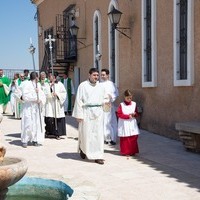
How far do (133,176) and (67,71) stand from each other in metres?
14.5

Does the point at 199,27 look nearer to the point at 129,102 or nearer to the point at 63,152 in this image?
the point at 129,102

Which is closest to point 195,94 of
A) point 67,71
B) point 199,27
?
point 199,27

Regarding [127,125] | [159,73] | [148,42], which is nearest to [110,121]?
[127,125]

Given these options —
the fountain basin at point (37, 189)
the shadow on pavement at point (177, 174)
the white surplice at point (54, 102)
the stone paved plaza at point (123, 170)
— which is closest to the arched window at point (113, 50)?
the white surplice at point (54, 102)

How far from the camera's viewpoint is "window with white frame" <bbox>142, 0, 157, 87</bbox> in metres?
A: 10.7

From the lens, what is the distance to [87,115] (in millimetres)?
7512

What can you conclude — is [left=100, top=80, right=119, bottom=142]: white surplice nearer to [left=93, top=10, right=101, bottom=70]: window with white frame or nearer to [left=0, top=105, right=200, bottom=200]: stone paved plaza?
A: [left=0, top=105, right=200, bottom=200]: stone paved plaza

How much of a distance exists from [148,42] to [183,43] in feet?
6.41

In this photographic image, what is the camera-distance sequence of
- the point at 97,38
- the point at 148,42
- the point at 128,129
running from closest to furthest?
1. the point at 128,129
2. the point at 148,42
3. the point at 97,38

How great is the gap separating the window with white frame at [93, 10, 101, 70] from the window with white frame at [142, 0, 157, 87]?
3723 millimetres

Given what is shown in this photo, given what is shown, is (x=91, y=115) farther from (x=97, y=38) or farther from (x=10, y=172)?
(x=97, y=38)

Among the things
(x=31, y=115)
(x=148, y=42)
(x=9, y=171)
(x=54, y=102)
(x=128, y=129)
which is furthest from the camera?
(x=148, y=42)

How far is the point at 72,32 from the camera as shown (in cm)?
1784

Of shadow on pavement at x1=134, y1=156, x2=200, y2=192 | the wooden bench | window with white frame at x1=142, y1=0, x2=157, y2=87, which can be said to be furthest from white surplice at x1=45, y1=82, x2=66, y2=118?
shadow on pavement at x1=134, y1=156, x2=200, y2=192
